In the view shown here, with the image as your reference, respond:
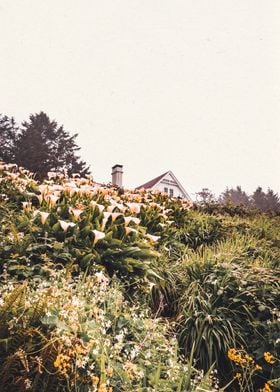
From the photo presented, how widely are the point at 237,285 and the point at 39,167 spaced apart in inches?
958

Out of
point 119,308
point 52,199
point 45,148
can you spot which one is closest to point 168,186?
point 45,148

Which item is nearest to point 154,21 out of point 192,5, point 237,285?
point 192,5

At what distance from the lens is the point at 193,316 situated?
2.87 m

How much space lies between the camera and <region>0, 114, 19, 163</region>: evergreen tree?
86.2ft

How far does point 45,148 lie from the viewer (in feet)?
88.0

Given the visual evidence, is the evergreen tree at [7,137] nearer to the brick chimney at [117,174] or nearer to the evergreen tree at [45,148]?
the evergreen tree at [45,148]

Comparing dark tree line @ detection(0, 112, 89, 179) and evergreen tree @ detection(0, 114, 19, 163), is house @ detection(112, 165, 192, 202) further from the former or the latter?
evergreen tree @ detection(0, 114, 19, 163)

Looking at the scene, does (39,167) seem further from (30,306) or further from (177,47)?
(30,306)

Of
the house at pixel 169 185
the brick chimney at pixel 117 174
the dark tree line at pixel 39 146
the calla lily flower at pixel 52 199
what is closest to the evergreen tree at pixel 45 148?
the dark tree line at pixel 39 146

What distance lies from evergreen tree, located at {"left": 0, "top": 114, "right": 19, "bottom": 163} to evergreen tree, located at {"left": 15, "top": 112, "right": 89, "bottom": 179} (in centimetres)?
69

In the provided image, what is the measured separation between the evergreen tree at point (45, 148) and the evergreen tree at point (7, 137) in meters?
0.69

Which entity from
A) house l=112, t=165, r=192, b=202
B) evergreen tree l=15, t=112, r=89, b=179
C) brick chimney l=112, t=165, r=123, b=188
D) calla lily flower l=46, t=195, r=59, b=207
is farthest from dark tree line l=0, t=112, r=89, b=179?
calla lily flower l=46, t=195, r=59, b=207

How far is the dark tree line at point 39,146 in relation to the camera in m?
25.7

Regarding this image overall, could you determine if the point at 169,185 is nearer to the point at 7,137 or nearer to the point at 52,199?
the point at 7,137
